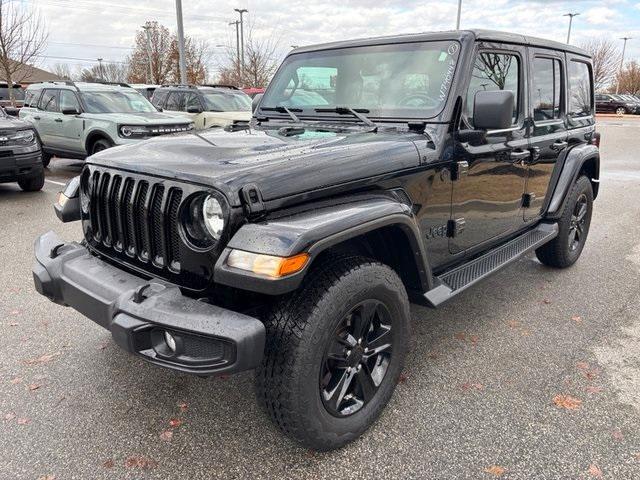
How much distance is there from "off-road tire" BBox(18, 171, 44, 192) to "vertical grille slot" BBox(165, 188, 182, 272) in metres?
7.18

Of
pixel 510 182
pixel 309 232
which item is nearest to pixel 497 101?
pixel 510 182

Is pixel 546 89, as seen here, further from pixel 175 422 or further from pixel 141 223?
pixel 175 422

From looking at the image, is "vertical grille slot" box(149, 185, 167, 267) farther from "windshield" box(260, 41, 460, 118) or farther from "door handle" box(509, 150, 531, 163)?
"door handle" box(509, 150, 531, 163)

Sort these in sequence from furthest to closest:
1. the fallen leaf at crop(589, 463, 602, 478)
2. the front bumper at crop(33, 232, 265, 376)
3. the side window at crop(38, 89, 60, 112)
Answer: the side window at crop(38, 89, 60, 112) → the fallen leaf at crop(589, 463, 602, 478) → the front bumper at crop(33, 232, 265, 376)

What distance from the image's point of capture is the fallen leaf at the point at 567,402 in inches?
110

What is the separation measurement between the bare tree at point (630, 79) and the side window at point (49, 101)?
67.6 metres

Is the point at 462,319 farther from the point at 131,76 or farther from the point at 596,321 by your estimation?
the point at 131,76

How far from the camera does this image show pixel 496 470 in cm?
232

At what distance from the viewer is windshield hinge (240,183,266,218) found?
2.09m

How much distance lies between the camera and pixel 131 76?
46.3 metres

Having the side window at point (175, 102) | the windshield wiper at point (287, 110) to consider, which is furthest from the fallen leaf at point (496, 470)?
the side window at point (175, 102)

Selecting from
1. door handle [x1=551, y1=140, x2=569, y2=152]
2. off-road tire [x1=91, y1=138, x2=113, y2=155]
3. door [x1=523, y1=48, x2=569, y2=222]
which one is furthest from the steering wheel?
off-road tire [x1=91, y1=138, x2=113, y2=155]

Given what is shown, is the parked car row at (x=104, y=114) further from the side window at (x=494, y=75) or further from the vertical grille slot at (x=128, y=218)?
the vertical grille slot at (x=128, y=218)

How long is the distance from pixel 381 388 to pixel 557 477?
2.86ft
